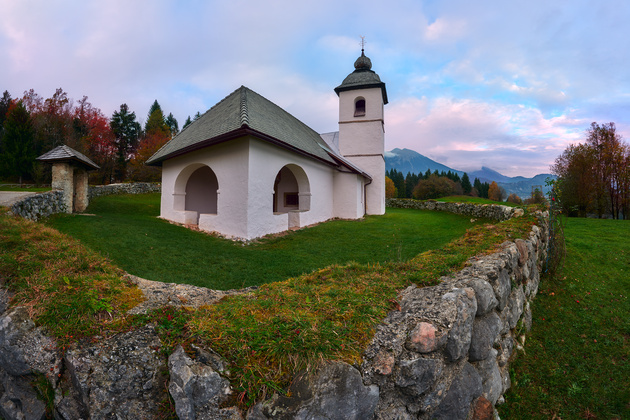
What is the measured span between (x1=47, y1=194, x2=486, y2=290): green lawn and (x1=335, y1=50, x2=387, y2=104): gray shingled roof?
11599 mm

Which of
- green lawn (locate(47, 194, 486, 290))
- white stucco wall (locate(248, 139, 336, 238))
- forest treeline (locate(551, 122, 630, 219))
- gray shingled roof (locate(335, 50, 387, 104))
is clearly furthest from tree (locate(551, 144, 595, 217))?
white stucco wall (locate(248, 139, 336, 238))

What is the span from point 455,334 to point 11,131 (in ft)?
112

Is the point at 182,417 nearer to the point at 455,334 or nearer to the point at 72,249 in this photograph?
the point at 455,334

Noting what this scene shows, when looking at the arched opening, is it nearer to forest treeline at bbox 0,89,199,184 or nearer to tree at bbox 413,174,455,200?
forest treeline at bbox 0,89,199,184

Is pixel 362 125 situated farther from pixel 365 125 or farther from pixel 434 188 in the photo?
pixel 434 188

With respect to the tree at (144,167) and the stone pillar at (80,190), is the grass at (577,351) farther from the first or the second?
the tree at (144,167)

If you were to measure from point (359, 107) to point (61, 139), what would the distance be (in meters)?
28.2

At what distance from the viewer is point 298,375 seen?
1613 mm

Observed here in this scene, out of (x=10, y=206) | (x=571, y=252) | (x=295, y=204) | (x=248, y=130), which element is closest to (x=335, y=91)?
(x=295, y=204)

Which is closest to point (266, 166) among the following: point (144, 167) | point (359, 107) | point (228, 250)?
point (228, 250)

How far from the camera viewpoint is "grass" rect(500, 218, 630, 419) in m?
3.17

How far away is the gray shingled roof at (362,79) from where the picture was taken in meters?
18.0

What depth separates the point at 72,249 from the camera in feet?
12.1

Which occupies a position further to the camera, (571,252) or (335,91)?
(335,91)
